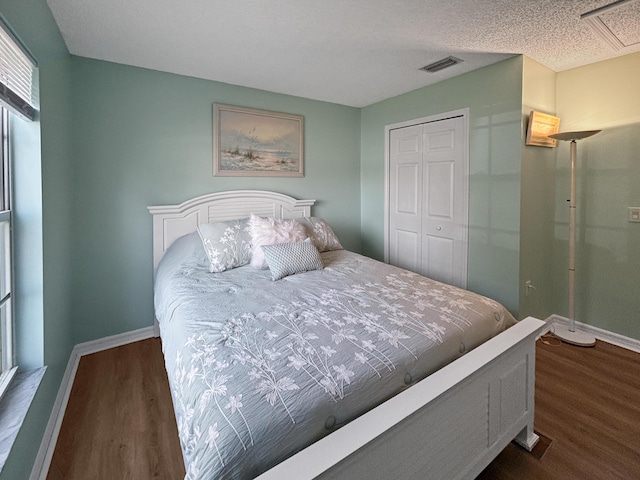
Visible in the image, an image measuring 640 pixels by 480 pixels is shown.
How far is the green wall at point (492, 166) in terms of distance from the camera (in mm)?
2557

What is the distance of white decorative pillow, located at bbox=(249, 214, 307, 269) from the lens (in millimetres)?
2441

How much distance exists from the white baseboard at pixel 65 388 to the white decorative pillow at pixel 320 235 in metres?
1.61

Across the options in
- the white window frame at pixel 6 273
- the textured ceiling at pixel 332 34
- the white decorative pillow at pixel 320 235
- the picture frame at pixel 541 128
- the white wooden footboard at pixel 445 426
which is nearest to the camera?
the white wooden footboard at pixel 445 426

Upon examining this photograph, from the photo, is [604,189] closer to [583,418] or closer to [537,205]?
[537,205]

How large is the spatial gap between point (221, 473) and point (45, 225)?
5.11 ft

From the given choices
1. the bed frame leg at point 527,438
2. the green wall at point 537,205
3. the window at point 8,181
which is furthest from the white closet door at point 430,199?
the window at point 8,181

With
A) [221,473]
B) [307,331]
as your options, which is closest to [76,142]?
[307,331]

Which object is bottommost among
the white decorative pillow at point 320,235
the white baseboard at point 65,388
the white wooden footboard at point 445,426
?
the white baseboard at point 65,388

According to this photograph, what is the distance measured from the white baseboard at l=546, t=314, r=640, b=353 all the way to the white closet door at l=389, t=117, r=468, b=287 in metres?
0.96

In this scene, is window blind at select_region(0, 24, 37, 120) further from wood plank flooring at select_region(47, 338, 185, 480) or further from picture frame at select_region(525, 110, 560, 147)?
picture frame at select_region(525, 110, 560, 147)

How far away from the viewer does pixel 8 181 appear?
149cm

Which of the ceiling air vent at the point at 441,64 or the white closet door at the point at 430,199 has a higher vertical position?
the ceiling air vent at the point at 441,64

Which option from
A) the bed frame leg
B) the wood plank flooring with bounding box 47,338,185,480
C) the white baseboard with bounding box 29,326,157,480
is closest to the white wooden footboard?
the bed frame leg

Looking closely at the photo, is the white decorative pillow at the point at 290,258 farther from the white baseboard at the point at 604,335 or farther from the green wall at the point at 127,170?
the white baseboard at the point at 604,335
